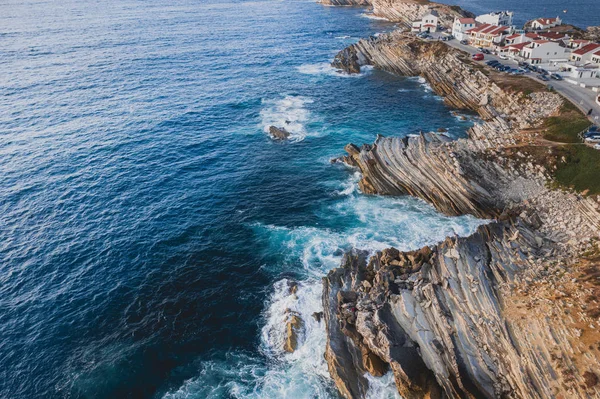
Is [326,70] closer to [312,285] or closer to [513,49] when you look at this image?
[513,49]

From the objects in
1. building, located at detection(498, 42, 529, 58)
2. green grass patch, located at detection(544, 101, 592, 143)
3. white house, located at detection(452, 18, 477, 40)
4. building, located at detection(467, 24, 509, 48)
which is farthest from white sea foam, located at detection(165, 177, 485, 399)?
white house, located at detection(452, 18, 477, 40)

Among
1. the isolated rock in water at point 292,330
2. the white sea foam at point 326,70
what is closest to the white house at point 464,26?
the white sea foam at point 326,70

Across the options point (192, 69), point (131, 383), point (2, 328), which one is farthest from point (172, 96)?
point (131, 383)

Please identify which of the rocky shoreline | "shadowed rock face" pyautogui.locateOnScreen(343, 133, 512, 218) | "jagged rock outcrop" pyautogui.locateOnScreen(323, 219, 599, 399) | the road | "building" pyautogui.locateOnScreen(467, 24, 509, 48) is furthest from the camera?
"building" pyautogui.locateOnScreen(467, 24, 509, 48)

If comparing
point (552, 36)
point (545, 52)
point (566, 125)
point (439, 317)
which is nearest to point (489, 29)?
point (552, 36)

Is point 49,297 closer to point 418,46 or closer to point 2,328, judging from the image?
point 2,328

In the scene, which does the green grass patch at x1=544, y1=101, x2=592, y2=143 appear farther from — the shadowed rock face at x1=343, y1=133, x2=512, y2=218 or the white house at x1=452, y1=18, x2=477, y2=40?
the white house at x1=452, y1=18, x2=477, y2=40
